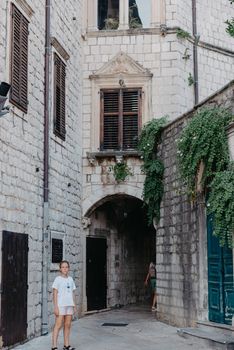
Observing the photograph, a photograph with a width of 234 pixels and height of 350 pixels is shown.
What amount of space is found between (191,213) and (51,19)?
494cm

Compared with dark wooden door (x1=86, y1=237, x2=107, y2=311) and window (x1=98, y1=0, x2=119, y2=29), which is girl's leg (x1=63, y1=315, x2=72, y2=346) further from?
window (x1=98, y1=0, x2=119, y2=29)

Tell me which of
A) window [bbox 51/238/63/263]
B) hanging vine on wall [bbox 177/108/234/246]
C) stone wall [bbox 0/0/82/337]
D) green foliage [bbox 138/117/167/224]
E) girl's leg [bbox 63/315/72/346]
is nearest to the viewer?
girl's leg [bbox 63/315/72/346]

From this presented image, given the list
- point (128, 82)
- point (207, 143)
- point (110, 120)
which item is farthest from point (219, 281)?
point (128, 82)

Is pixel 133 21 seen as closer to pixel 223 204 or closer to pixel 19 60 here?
pixel 19 60

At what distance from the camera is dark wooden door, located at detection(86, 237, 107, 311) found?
1556 centimetres

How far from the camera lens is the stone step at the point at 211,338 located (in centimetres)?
934

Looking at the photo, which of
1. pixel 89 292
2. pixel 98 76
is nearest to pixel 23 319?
pixel 89 292

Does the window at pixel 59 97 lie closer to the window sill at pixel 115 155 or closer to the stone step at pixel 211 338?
the window sill at pixel 115 155

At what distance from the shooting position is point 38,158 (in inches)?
460

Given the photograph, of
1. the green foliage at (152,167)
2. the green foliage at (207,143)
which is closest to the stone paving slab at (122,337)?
the green foliage at (152,167)

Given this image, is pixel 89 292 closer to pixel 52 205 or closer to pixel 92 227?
pixel 92 227

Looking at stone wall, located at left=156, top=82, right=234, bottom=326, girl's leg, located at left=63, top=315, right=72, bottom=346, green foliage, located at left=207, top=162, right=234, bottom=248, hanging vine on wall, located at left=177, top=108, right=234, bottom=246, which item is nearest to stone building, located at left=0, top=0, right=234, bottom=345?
stone wall, located at left=156, top=82, right=234, bottom=326

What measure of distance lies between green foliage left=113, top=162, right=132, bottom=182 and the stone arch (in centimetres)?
26

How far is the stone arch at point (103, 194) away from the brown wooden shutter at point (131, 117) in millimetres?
1034
